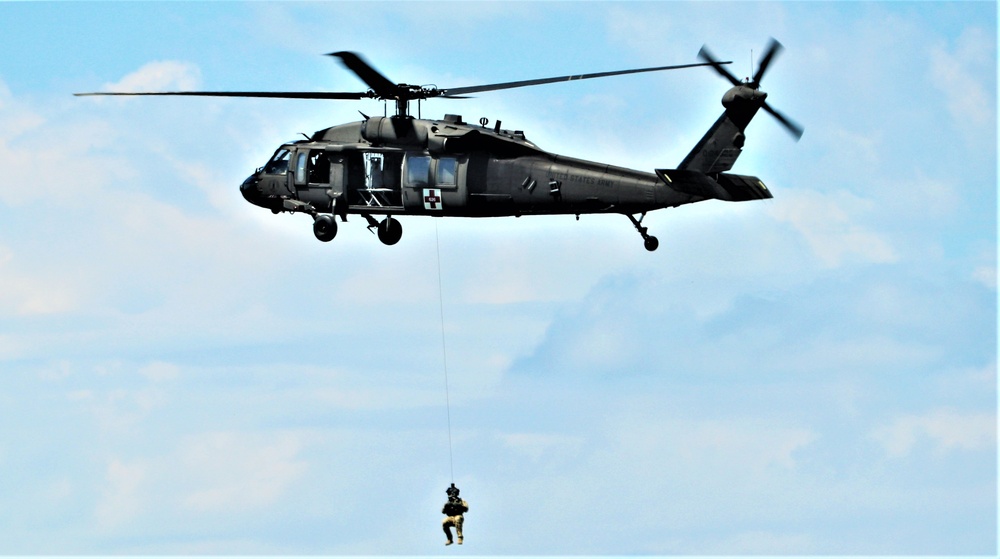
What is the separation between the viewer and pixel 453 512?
186 ft

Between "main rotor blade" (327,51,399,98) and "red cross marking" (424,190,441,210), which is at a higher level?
"main rotor blade" (327,51,399,98)

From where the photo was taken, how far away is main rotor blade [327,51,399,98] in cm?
5597

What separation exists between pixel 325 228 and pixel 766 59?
1501 cm

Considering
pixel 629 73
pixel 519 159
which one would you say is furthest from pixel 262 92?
pixel 629 73

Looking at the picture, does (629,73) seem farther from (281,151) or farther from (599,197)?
(281,151)

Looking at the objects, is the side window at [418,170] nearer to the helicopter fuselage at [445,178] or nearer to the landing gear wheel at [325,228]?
the helicopter fuselage at [445,178]

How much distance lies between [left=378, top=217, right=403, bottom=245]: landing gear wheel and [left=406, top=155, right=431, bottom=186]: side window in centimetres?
182

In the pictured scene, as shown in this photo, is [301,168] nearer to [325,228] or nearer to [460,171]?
[325,228]

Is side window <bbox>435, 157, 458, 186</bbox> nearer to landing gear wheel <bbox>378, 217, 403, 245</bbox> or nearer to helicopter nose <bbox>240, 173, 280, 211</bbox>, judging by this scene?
landing gear wheel <bbox>378, 217, 403, 245</bbox>

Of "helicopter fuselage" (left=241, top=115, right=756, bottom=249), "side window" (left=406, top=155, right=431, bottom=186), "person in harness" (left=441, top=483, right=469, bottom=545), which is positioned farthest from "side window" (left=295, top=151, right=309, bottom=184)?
"person in harness" (left=441, top=483, right=469, bottom=545)

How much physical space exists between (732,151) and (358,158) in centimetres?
1201

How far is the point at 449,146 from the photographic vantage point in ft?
192

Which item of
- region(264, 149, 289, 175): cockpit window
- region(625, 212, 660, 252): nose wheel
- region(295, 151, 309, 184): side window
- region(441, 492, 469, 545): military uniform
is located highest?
region(264, 149, 289, 175): cockpit window

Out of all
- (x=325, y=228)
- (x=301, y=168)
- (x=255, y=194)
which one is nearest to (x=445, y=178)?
(x=325, y=228)
